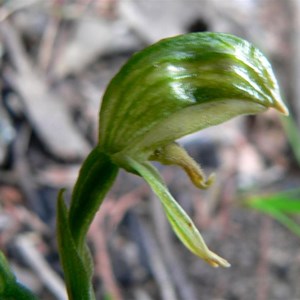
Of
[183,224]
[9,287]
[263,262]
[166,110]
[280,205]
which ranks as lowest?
[263,262]

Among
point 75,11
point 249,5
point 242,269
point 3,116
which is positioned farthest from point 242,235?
point 249,5

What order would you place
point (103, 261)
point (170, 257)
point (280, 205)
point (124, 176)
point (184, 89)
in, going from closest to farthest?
point (184, 89), point (280, 205), point (103, 261), point (170, 257), point (124, 176)

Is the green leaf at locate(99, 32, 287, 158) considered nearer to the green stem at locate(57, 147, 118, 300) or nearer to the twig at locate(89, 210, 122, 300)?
the green stem at locate(57, 147, 118, 300)

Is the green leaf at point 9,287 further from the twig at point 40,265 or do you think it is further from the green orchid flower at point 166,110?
the twig at point 40,265

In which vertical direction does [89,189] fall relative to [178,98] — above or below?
below

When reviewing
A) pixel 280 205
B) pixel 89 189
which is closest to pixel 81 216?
pixel 89 189

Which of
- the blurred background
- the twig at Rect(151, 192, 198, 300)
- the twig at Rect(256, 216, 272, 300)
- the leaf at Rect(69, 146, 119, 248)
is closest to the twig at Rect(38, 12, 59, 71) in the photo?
the blurred background

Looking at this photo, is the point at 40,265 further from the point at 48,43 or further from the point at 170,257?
the point at 48,43

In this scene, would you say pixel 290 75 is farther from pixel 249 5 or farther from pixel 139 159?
pixel 139 159
